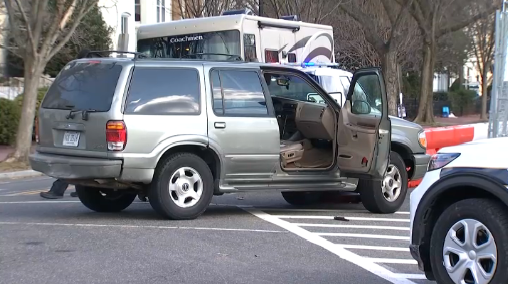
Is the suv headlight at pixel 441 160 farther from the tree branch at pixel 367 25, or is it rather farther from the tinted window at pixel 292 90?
the tree branch at pixel 367 25

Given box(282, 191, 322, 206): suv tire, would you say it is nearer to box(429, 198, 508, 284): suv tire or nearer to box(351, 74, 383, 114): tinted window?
box(351, 74, 383, 114): tinted window

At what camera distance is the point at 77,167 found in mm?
8289

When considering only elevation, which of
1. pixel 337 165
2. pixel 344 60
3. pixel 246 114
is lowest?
pixel 337 165

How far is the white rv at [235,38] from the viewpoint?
15059mm

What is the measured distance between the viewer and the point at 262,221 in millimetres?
9047

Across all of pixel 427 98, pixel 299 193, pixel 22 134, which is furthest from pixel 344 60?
pixel 299 193

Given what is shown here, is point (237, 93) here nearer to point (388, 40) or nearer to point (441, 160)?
point (441, 160)

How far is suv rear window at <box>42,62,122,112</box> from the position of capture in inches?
332

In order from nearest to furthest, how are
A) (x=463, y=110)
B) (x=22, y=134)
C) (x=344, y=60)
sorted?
(x=22, y=134) < (x=344, y=60) < (x=463, y=110)

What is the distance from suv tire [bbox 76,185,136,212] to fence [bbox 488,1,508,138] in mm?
8640

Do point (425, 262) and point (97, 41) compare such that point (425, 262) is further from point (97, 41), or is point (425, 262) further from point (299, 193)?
point (97, 41)

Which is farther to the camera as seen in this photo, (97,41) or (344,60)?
(344,60)

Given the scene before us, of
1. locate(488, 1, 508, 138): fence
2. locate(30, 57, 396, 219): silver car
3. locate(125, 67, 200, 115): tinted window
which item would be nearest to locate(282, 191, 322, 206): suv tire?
locate(30, 57, 396, 219): silver car

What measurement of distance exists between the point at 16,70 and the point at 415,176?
22662 mm
